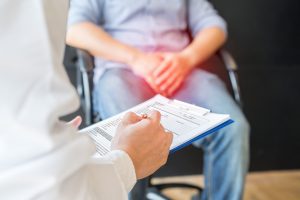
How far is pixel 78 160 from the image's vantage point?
465 millimetres

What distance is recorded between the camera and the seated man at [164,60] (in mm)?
1159

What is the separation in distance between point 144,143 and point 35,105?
0.84ft

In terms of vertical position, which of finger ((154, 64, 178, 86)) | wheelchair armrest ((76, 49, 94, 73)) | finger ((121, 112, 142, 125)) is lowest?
finger ((154, 64, 178, 86))

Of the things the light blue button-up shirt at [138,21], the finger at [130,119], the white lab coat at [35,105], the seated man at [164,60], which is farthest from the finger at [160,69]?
the white lab coat at [35,105]

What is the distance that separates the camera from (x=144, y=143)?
0.63 meters

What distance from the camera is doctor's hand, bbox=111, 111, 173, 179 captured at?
0.62 m

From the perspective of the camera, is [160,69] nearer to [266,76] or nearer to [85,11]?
[85,11]

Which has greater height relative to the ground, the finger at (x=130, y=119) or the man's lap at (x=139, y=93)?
the finger at (x=130, y=119)

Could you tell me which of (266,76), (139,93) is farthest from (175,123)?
(266,76)

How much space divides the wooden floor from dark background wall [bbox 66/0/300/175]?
0.05m

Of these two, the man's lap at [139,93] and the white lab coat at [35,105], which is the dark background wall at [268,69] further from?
the white lab coat at [35,105]

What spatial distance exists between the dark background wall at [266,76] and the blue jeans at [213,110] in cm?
67

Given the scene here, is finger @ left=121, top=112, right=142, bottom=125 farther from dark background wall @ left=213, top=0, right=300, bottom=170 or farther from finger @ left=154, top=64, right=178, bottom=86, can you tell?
dark background wall @ left=213, top=0, right=300, bottom=170

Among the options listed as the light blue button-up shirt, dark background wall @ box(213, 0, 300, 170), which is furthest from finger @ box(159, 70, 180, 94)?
dark background wall @ box(213, 0, 300, 170)
